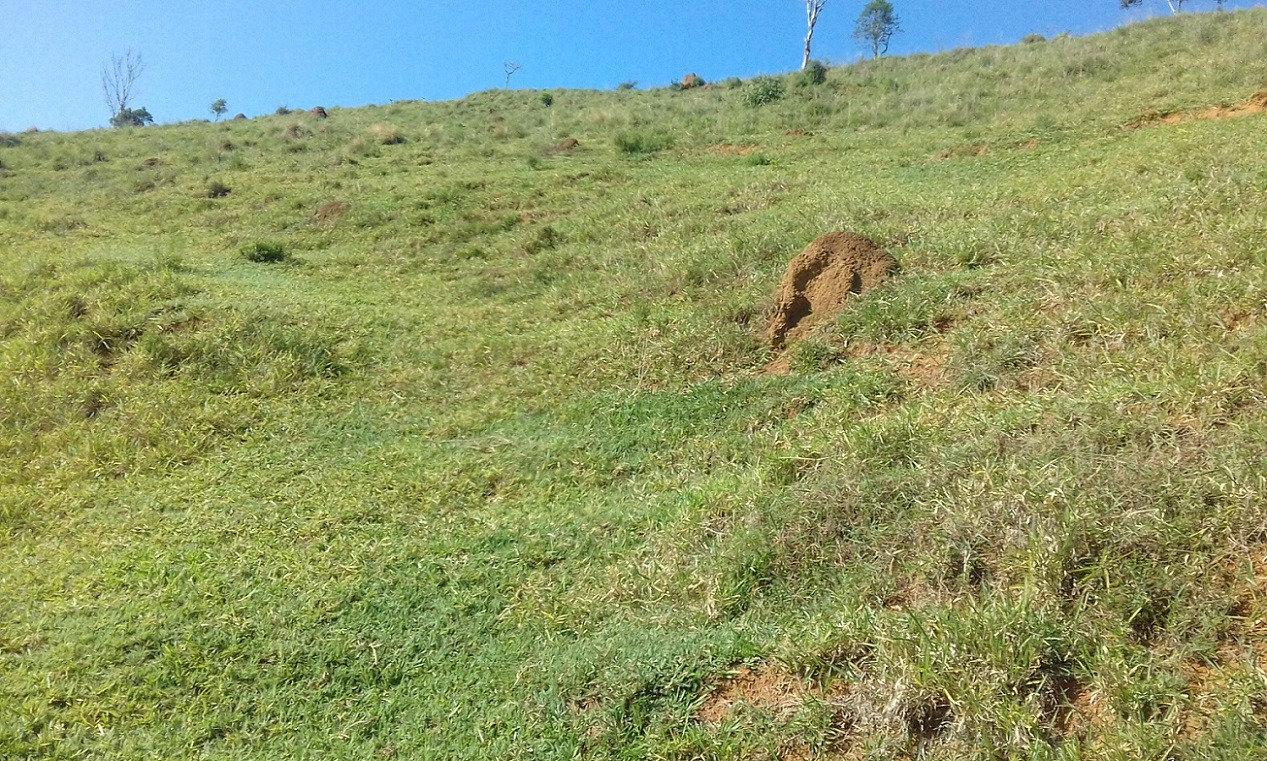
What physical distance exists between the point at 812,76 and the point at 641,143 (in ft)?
20.2

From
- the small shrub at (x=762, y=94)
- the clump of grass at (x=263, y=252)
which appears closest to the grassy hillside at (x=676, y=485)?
the clump of grass at (x=263, y=252)

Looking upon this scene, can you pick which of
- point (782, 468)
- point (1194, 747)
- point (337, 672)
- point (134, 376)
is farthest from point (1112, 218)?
point (134, 376)

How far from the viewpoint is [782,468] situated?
3418mm

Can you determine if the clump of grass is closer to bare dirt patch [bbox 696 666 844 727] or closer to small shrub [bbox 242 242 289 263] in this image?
small shrub [bbox 242 242 289 263]

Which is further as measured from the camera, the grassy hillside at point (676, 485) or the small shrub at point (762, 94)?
the small shrub at point (762, 94)

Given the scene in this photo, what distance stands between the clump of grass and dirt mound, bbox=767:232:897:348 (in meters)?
6.11

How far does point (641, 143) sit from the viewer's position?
12742mm

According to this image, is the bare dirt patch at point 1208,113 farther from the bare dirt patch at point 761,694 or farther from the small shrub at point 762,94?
the bare dirt patch at point 761,694

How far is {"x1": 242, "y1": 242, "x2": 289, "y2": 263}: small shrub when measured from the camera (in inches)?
334

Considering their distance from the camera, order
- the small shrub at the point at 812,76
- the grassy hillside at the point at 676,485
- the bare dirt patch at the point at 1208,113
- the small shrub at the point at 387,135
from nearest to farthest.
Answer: the grassy hillside at the point at 676,485, the bare dirt patch at the point at 1208,113, the small shrub at the point at 387,135, the small shrub at the point at 812,76

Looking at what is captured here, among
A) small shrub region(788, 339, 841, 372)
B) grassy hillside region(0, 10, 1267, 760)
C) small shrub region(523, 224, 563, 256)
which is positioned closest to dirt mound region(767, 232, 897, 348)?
grassy hillside region(0, 10, 1267, 760)

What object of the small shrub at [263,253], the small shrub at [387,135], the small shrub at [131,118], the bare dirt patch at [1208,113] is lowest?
the small shrub at [263,253]

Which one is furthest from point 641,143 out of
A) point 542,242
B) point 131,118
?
point 131,118

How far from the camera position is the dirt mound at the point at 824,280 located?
15.9 ft
